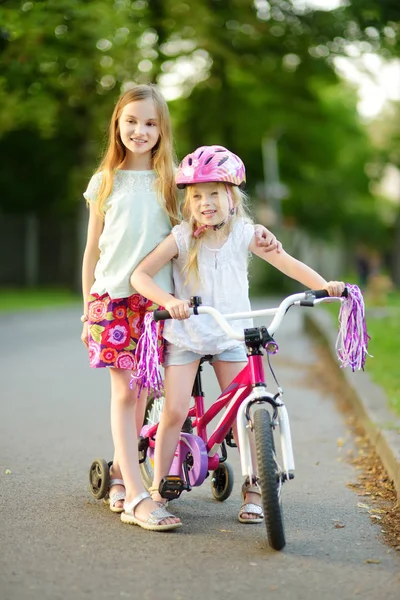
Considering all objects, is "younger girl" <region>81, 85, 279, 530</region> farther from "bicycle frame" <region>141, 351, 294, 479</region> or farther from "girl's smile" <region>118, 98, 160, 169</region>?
"bicycle frame" <region>141, 351, 294, 479</region>

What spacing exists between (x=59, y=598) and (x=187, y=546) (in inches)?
35.8

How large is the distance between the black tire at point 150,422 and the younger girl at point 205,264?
46 centimetres

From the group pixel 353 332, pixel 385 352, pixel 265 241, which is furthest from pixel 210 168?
pixel 385 352

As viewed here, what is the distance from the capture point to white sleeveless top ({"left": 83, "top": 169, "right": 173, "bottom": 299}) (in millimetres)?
5043

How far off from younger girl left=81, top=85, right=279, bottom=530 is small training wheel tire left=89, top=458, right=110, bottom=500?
136 millimetres

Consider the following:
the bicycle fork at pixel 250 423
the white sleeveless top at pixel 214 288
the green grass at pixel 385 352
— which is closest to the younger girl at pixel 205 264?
the white sleeveless top at pixel 214 288

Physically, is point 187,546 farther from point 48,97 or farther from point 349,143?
point 349,143

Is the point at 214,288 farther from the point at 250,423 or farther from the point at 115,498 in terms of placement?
the point at 115,498

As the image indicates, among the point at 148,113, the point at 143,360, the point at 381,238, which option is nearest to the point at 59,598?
the point at 143,360

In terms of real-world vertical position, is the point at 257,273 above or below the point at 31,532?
above

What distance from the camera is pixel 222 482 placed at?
222 inches

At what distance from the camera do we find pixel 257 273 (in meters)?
36.4

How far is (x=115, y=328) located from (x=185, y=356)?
36 cm

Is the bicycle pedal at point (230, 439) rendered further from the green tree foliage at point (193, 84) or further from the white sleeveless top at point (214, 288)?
the green tree foliage at point (193, 84)
